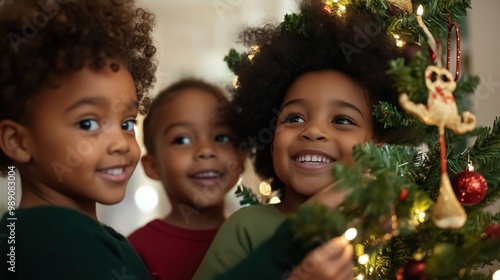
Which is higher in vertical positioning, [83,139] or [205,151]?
A: [205,151]

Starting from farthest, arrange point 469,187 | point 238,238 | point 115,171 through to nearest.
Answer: point 238,238 < point 115,171 < point 469,187

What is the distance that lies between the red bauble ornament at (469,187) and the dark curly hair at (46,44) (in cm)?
55

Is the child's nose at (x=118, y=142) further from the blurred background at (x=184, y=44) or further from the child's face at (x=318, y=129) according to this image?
the blurred background at (x=184, y=44)

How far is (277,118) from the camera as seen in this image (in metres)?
1.23

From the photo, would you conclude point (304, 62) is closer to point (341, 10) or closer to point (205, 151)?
point (341, 10)

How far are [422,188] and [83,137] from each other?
1.79 feet

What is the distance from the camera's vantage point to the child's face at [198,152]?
1.37 meters

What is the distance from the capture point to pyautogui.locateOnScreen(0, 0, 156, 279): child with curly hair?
905 millimetres

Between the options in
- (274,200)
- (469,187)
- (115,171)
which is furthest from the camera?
(274,200)

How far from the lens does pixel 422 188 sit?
102 cm

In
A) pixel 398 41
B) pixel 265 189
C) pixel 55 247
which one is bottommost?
pixel 55 247

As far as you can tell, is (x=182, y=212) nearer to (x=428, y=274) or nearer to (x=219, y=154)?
(x=219, y=154)

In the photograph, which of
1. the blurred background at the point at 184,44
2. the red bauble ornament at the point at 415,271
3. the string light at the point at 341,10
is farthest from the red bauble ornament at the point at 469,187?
the blurred background at the point at 184,44

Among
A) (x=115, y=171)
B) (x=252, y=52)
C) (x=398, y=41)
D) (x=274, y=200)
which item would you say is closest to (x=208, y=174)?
(x=274, y=200)
